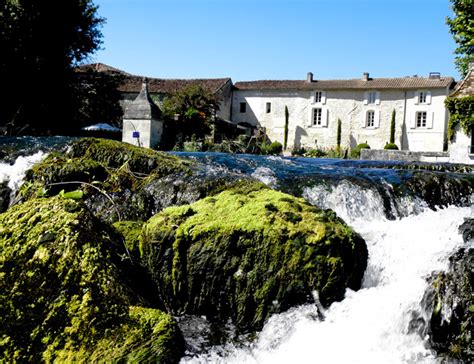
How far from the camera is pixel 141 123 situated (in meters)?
23.4

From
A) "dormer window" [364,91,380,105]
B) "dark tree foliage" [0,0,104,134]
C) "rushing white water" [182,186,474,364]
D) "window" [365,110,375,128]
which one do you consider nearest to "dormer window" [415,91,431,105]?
"dormer window" [364,91,380,105]

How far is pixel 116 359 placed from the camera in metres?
2.92

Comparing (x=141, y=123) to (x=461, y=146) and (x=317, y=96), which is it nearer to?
(x=461, y=146)

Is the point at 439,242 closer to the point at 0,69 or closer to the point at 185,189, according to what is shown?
the point at 185,189

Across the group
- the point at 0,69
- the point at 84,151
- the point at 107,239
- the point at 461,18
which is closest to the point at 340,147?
the point at 461,18

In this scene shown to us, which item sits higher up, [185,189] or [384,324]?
[185,189]

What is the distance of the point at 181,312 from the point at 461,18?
25.8 meters

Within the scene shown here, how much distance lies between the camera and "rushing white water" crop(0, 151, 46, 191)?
22.2ft

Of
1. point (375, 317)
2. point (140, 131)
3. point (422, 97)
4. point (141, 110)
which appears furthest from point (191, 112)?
point (375, 317)

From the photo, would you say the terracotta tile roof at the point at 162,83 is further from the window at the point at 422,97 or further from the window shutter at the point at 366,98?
the window at the point at 422,97

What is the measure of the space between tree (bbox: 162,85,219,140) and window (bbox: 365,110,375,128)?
54.5ft

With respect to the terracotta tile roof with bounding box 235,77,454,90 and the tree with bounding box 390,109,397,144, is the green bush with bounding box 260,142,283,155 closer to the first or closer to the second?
the terracotta tile roof with bounding box 235,77,454,90

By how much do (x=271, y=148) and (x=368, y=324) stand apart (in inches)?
1339

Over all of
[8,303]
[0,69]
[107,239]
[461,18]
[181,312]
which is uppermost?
[461,18]
